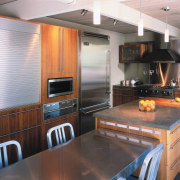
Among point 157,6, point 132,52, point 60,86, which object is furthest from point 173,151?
point 132,52

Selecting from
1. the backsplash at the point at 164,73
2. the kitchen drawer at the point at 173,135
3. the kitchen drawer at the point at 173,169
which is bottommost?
the kitchen drawer at the point at 173,169

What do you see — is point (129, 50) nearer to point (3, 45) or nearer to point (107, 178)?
point (3, 45)

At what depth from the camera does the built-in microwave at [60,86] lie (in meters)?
3.72

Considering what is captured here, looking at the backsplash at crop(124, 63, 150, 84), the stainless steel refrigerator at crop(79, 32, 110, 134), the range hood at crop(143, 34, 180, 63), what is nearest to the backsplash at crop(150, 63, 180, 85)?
the backsplash at crop(124, 63, 150, 84)

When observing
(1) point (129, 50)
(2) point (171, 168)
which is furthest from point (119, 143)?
(1) point (129, 50)

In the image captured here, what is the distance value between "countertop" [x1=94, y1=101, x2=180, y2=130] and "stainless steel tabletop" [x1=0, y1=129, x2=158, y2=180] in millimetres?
260

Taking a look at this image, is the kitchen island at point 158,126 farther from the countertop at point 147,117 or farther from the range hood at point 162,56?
the range hood at point 162,56

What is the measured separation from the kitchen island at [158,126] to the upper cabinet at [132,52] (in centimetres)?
359

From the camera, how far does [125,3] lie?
11.2 feet

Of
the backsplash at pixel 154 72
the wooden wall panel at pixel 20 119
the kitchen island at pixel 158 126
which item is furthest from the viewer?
the backsplash at pixel 154 72

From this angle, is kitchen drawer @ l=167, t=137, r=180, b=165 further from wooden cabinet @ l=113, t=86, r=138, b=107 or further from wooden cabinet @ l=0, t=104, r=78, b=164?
wooden cabinet @ l=113, t=86, r=138, b=107

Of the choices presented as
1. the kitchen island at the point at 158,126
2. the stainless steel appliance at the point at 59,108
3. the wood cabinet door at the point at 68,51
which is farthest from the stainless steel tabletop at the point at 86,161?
the wood cabinet door at the point at 68,51

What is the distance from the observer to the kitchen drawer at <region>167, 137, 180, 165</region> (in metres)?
2.62

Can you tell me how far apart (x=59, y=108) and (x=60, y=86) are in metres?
0.39
